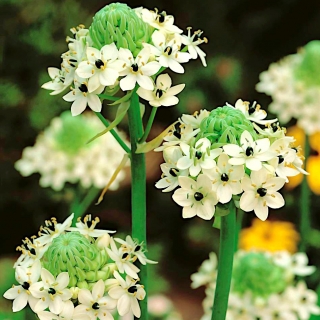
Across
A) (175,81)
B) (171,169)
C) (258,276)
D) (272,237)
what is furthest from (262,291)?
(175,81)

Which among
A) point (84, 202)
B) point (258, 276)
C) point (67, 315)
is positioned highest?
point (84, 202)

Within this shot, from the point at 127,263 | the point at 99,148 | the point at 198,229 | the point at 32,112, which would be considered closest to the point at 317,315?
the point at 99,148

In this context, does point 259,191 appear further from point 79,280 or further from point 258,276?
point 258,276

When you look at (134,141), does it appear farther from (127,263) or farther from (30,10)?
(30,10)

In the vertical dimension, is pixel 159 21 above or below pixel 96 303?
above

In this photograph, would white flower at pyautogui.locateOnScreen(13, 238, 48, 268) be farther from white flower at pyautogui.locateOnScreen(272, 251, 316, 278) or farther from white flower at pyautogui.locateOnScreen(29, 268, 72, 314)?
white flower at pyautogui.locateOnScreen(272, 251, 316, 278)

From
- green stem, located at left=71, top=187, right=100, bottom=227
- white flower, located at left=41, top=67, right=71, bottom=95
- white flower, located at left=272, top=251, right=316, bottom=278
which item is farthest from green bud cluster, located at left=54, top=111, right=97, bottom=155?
white flower, located at left=41, top=67, right=71, bottom=95
